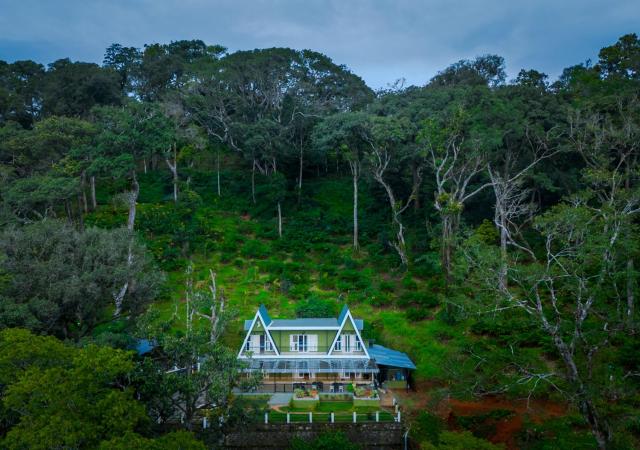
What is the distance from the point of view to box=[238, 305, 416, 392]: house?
3061 cm

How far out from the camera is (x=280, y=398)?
96.4ft

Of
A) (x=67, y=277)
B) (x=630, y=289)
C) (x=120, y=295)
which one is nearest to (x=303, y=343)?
(x=120, y=295)

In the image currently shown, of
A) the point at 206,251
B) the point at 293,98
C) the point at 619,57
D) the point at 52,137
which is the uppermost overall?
the point at 619,57

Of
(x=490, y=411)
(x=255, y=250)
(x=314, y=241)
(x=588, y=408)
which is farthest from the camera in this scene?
(x=314, y=241)

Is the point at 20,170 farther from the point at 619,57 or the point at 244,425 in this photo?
the point at 619,57

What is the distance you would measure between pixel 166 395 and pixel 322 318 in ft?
50.1

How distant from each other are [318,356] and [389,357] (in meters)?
4.09

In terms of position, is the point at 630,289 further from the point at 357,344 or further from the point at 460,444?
the point at 460,444

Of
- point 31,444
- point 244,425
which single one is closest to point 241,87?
point 244,425

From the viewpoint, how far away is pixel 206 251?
44.6 meters

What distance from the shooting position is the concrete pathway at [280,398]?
28.6m

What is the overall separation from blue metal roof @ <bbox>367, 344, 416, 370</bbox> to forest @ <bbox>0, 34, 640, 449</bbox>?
1.03m

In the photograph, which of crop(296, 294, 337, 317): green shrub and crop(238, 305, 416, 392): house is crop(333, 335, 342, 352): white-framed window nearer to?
crop(238, 305, 416, 392): house

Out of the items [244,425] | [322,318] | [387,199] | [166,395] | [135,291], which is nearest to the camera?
[166,395]
